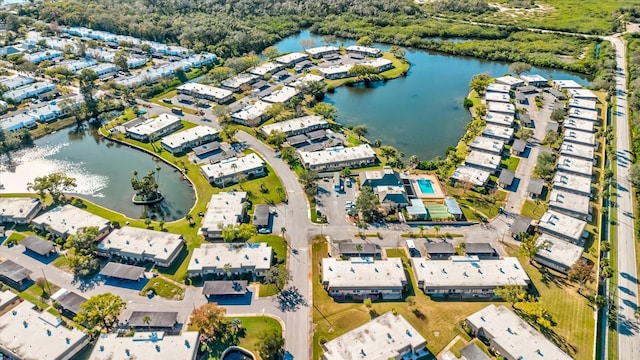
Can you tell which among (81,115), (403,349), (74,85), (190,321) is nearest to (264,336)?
(190,321)

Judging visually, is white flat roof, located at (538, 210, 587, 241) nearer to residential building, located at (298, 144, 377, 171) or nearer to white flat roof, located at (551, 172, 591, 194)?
white flat roof, located at (551, 172, 591, 194)

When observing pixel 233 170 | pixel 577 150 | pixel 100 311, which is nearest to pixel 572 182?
pixel 577 150

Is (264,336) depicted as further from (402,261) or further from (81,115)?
(81,115)

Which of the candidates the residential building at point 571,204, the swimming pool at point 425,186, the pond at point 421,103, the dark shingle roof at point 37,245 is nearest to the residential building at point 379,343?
the swimming pool at point 425,186

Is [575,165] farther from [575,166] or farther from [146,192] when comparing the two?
[146,192]

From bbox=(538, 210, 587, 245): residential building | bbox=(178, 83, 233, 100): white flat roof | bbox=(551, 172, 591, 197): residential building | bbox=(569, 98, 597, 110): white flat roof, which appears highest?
bbox=(569, 98, 597, 110): white flat roof

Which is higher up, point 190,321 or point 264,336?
point 264,336

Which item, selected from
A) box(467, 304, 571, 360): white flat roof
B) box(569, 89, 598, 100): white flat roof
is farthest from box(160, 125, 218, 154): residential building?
box(569, 89, 598, 100): white flat roof
